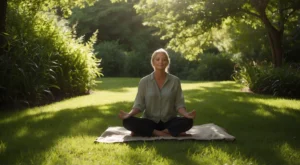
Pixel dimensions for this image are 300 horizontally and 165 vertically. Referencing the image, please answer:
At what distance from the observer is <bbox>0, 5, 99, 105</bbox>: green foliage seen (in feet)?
28.7

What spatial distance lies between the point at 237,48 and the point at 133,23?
15870mm

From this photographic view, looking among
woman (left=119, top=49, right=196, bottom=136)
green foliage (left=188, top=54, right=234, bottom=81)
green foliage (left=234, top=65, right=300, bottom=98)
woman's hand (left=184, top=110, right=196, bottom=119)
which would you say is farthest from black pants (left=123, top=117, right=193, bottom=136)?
green foliage (left=188, top=54, right=234, bottom=81)

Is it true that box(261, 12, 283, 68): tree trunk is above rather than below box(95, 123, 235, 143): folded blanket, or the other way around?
above

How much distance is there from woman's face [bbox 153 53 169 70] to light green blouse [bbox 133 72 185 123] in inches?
7.3

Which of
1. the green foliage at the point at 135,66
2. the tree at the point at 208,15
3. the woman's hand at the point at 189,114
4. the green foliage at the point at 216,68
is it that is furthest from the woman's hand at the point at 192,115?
the green foliage at the point at 135,66

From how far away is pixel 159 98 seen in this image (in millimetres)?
5668

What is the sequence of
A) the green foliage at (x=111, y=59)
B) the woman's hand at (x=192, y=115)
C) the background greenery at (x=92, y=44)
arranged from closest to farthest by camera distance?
the woman's hand at (x=192, y=115) → the background greenery at (x=92, y=44) → the green foliage at (x=111, y=59)

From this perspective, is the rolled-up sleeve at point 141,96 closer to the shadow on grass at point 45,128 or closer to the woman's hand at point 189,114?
the woman's hand at point 189,114

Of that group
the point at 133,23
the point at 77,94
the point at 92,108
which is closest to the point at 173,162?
the point at 92,108

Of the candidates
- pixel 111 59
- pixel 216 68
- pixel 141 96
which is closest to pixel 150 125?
pixel 141 96

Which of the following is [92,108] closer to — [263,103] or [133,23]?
[263,103]

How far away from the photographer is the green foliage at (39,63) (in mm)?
8753

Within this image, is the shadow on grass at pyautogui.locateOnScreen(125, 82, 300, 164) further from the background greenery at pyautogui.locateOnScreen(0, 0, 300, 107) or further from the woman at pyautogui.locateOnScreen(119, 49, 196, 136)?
the background greenery at pyautogui.locateOnScreen(0, 0, 300, 107)

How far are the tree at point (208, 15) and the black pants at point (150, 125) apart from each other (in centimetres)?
666
